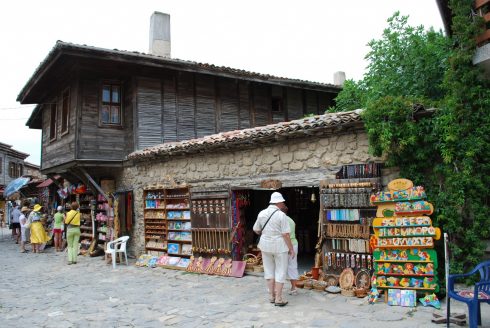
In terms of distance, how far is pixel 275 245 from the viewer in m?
5.69

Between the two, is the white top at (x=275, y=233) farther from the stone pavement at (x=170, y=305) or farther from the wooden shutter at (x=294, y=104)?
the wooden shutter at (x=294, y=104)

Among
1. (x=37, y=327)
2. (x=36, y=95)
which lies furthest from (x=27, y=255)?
(x=37, y=327)

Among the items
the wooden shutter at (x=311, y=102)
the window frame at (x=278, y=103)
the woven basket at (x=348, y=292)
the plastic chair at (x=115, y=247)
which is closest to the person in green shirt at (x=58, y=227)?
the plastic chair at (x=115, y=247)

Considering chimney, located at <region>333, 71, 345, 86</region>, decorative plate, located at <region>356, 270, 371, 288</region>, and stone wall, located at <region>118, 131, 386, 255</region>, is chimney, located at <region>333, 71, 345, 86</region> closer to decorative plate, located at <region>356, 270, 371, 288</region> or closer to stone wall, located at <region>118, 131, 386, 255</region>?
stone wall, located at <region>118, 131, 386, 255</region>

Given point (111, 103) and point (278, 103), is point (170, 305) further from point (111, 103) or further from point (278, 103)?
point (278, 103)

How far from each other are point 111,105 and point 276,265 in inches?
296

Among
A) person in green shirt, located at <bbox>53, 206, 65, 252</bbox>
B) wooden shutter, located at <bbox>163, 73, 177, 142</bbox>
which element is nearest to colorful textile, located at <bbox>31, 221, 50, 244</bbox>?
person in green shirt, located at <bbox>53, 206, 65, 252</bbox>

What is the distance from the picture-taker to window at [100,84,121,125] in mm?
11055

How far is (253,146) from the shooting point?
792cm

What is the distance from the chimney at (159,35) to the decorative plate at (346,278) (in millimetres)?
9452

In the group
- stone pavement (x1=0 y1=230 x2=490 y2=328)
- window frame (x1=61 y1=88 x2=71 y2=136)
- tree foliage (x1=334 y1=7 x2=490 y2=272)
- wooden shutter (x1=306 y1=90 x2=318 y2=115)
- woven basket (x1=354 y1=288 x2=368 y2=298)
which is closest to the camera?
stone pavement (x1=0 y1=230 x2=490 y2=328)

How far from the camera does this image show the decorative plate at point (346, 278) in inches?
240

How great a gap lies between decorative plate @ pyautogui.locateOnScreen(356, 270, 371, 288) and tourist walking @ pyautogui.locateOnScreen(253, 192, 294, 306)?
3.76 ft

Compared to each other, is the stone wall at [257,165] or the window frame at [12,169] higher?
the window frame at [12,169]
